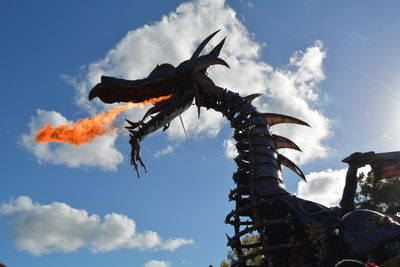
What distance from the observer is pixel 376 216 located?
5.56 metres

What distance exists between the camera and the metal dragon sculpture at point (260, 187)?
5547 millimetres

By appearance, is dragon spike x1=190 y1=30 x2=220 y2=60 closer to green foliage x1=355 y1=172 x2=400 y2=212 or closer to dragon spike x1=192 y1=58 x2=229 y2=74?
dragon spike x1=192 y1=58 x2=229 y2=74

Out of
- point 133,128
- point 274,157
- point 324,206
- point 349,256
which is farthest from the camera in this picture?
point 133,128

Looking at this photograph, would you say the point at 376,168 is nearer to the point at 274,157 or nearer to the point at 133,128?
the point at 274,157

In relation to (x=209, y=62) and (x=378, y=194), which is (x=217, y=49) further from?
(x=378, y=194)

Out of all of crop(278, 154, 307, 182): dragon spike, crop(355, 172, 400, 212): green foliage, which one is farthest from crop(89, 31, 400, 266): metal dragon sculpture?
crop(355, 172, 400, 212): green foliage

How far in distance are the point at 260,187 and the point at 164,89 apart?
317 cm

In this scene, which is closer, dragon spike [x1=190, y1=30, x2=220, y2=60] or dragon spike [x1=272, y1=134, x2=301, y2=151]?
dragon spike [x1=190, y1=30, x2=220, y2=60]

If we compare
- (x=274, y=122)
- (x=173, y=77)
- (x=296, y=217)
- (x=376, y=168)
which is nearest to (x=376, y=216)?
(x=296, y=217)

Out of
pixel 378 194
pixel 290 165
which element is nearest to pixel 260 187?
pixel 290 165

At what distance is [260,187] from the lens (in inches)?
260

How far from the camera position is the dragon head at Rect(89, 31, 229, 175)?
7.61 meters

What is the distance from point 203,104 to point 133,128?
1.65 m

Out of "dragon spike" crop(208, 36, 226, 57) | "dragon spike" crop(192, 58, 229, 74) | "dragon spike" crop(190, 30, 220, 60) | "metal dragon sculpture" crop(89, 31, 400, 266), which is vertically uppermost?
"dragon spike" crop(190, 30, 220, 60)
